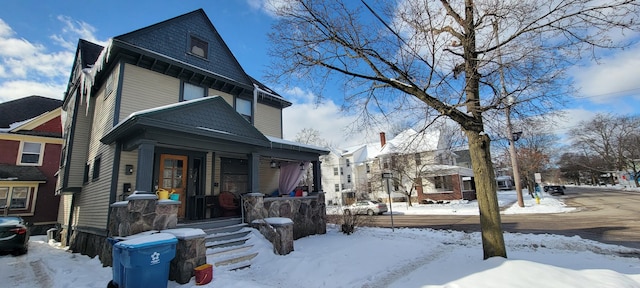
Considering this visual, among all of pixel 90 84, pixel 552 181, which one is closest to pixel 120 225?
pixel 90 84

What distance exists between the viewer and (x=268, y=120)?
522 inches

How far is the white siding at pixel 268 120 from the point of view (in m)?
12.8

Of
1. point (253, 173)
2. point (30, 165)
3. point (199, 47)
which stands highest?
point (199, 47)

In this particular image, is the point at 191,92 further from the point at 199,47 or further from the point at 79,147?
the point at 79,147

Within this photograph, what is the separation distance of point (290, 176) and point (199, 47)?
20.5 ft

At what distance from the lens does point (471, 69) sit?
6113mm

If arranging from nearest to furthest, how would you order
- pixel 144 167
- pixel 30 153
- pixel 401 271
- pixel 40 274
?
pixel 401 271, pixel 144 167, pixel 40 274, pixel 30 153

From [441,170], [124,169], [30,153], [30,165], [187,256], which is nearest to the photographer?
[187,256]

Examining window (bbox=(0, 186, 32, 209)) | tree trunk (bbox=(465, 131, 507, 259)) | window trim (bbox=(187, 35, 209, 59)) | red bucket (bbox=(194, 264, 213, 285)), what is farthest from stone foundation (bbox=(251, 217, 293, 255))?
window (bbox=(0, 186, 32, 209))

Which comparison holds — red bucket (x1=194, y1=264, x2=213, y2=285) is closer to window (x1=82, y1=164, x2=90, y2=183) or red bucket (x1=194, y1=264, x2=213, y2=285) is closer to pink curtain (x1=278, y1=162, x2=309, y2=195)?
pink curtain (x1=278, y1=162, x2=309, y2=195)

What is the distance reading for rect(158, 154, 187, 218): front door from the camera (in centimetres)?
906

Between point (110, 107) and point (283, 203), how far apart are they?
612 cm

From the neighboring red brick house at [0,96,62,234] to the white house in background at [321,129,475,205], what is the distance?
20.0 m

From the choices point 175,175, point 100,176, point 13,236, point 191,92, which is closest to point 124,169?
point 175,175
